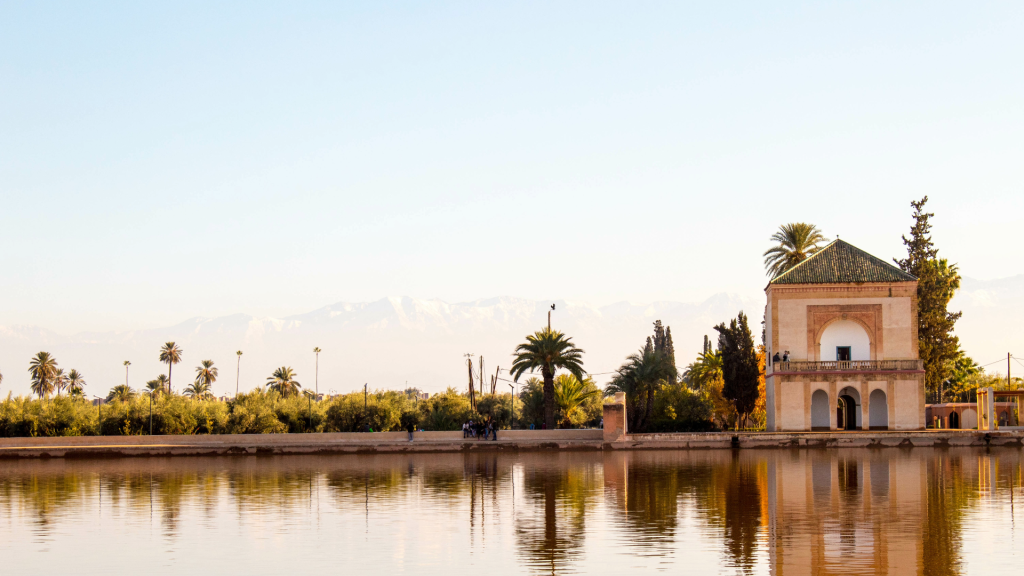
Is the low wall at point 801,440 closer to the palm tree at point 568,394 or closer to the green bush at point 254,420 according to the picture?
the palm tree at point 568,394

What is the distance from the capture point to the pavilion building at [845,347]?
42188 mm

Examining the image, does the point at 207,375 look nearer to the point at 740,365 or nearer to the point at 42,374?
the point at 42,374

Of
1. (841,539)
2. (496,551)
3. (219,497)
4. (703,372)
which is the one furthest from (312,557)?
(703,372)

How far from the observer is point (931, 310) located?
49500 mm

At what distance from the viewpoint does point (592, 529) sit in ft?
47.9

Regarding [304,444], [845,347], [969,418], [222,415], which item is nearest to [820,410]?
[845,347]

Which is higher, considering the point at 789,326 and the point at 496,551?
the point at 789,326

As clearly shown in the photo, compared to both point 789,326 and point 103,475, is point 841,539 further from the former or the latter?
point 789,326

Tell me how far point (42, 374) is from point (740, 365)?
8278 centimetres

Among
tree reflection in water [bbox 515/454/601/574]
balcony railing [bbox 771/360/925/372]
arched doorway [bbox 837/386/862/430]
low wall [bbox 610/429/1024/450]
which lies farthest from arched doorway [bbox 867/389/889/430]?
tree reflection in water [bbox 515/454/601/574]

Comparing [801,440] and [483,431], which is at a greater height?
[483,431]

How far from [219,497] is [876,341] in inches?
1224

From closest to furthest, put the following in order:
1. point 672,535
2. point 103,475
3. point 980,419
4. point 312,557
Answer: point 312,557
point 672,535
point 103,475
point 980,419

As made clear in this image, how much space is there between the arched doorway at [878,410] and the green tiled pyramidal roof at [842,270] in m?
4.99
